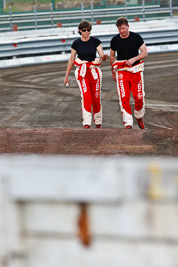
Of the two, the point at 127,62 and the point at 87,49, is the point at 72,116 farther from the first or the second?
the point at 127,62

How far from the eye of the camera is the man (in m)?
9.08

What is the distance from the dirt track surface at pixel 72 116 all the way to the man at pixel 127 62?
68 cm

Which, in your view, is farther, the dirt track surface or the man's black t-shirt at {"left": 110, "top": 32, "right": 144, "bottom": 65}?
the man's black t-shirt at {"left": 110, "top": 32, "right": 144, "bottom": 65}

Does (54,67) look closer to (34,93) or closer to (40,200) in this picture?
(34,93)

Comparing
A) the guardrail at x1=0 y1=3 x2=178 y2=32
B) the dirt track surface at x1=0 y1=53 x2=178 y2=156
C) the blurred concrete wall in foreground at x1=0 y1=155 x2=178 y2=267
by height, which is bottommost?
the guardrail at x1=0 y1=3 x2=178 y2=32

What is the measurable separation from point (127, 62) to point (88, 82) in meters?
0.72

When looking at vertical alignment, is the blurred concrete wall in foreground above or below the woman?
above

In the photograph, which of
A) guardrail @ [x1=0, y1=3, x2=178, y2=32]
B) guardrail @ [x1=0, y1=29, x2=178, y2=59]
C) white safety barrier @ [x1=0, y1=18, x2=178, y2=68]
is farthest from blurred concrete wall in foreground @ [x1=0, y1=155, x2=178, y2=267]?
guardrail @ [x1=0, y1=3, x2=178, y2=32]

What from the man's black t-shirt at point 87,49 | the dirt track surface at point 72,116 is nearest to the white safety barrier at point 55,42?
the dirt track surface at point 72,116

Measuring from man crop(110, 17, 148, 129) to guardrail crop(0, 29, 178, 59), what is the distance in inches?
466

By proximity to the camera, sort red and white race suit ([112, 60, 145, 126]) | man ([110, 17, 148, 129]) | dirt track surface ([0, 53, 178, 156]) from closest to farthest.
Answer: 1. dirt track surface ([0, 53, 178, 156])
2. man ([110, 17, 148, 129])
3. red and white race suit ([112, 60, 145, 126])

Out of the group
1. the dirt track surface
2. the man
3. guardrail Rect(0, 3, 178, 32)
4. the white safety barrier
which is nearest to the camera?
the dirt track surface

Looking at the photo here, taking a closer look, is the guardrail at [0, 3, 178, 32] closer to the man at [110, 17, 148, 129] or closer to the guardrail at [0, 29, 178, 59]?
the guardrail at [0, 29, 178, 59]

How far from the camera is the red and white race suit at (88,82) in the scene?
9.31 m
